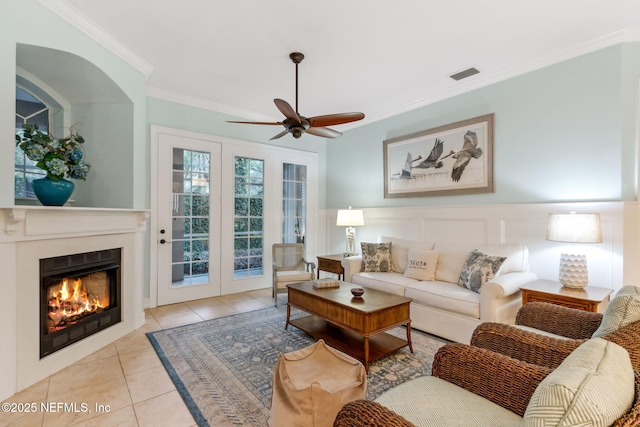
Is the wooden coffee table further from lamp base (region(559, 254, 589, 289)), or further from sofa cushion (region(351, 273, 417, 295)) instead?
lamp base (region(559, 254, 589, 289))

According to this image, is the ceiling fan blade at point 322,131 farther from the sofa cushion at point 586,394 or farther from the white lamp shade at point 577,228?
the sofa cushion at point 586,394

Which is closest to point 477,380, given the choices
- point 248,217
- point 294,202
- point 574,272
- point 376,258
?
point 574,272

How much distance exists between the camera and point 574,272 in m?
2.60

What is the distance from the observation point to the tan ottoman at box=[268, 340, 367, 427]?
1.56 metres

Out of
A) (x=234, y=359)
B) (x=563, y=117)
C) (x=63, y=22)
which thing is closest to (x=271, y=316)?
(x=234, y=359)

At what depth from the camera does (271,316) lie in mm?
3641

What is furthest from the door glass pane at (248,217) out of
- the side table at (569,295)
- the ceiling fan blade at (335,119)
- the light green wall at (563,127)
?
the side table at (569,295)

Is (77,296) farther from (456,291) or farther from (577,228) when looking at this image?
(577,228)

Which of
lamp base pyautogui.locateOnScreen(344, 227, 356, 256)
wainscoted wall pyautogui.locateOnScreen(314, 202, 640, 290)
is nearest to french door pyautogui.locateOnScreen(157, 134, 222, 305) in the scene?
lamp base pyautogui.locateOnScreen(344, 227, 356, 256)

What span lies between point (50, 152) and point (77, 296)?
1.28 m

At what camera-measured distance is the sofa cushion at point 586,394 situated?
0.72 metres

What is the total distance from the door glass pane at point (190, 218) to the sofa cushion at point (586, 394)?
420cm

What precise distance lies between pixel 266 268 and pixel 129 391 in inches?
116

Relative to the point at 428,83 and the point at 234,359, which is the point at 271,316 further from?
the point at 428,83
